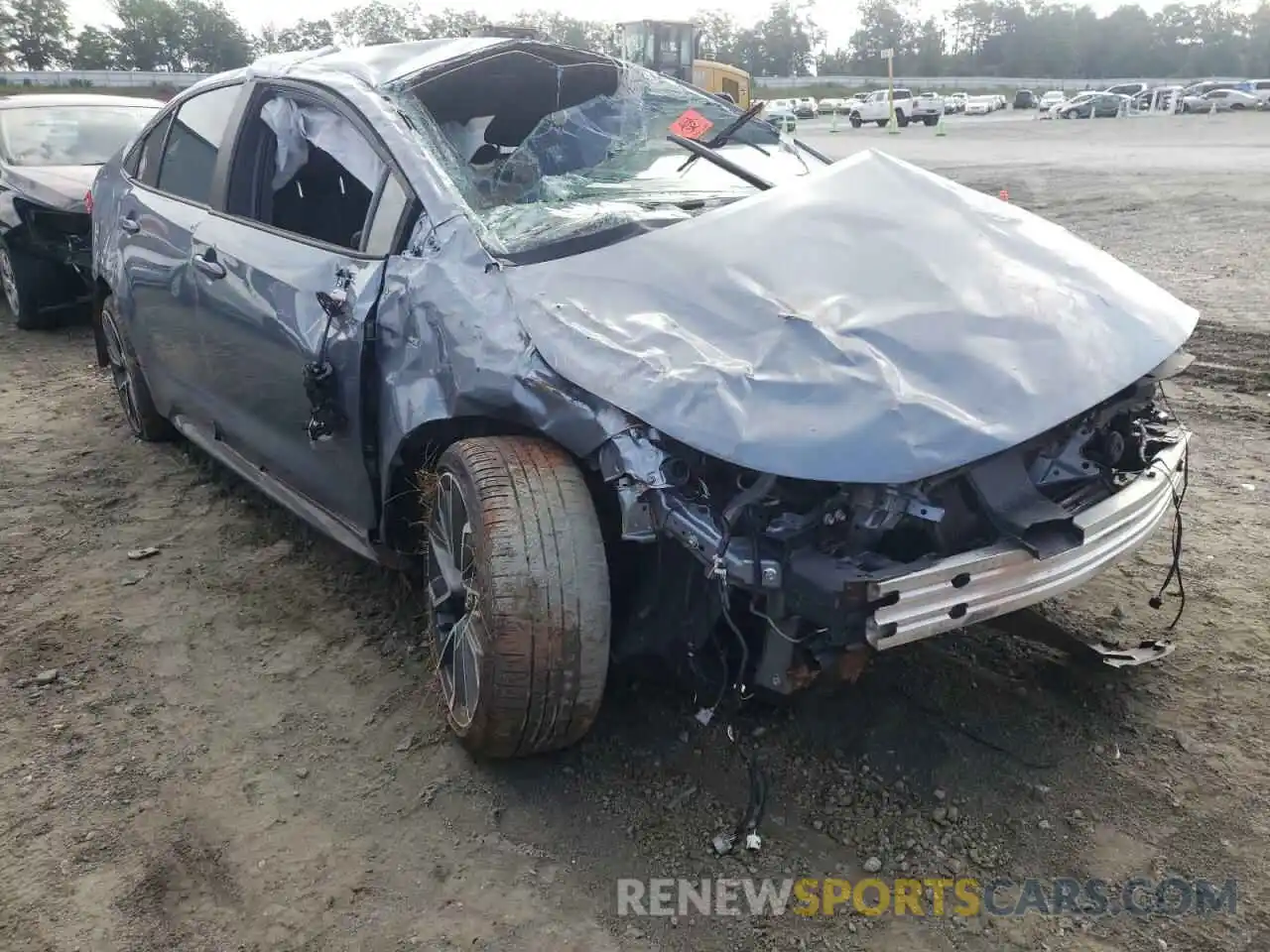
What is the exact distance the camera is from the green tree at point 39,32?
244ft

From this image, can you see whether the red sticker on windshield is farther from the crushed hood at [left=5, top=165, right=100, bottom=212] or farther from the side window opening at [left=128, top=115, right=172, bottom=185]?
the crushed hood at [left=5, top=165, right=100, bottom=212]

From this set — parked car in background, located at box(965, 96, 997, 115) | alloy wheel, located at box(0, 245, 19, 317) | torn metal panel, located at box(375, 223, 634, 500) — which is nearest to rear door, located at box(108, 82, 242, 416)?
torn metal panel, located at box(375, 223, 634, 500)

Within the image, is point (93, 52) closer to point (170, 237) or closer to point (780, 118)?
point (780, 118)

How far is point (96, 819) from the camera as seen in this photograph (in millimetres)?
2600

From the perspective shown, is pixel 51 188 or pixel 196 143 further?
pixel 51 188

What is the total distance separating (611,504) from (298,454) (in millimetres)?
1339

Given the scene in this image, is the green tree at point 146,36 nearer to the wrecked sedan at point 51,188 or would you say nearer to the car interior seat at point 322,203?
the wrecked sedan at point 51,188

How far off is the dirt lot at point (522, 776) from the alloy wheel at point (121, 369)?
128cm

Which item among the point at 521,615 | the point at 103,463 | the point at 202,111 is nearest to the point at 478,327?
the point at 521,615

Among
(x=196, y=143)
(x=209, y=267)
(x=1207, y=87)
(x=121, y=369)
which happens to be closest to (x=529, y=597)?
(x=209, y=267)

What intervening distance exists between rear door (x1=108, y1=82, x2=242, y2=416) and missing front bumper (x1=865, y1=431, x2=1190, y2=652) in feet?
9.75

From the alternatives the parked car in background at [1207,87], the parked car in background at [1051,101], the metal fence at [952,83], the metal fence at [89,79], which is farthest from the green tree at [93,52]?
the parked car in background at [1207,87]

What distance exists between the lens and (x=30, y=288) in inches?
302

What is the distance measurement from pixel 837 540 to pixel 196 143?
3300 millimetres
